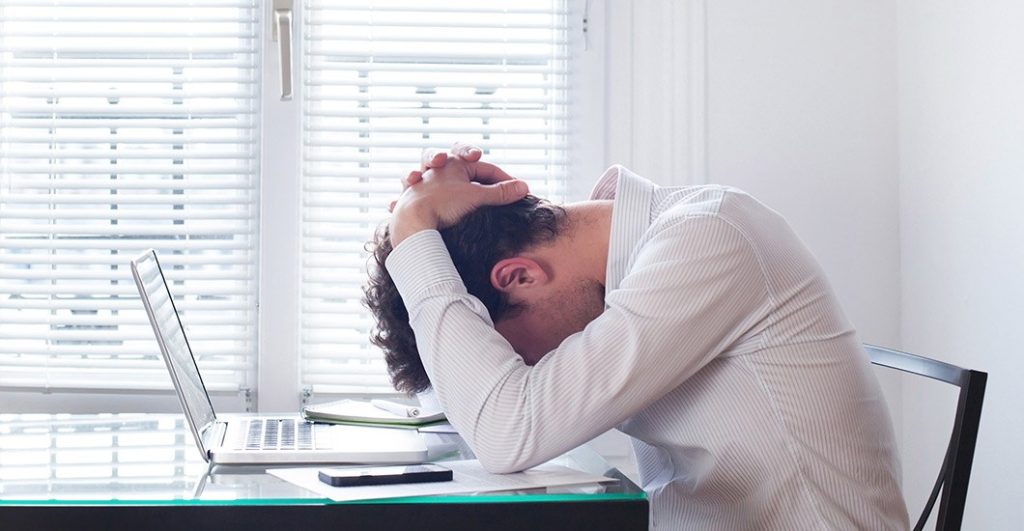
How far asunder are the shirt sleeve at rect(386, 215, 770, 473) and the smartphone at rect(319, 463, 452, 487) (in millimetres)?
71

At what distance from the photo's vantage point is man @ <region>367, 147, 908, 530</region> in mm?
1114

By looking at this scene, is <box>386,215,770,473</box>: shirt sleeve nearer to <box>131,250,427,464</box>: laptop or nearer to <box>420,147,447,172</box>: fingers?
<box>131,250,427,464</box>: laptop

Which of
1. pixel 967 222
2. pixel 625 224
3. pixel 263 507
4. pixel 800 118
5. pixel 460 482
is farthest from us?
pixel 800 118

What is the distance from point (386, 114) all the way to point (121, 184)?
60 centimetres

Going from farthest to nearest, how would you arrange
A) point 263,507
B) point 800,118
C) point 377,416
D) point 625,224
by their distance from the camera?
point 800,118 < point 377,416 < point 625,224 < point 263,507

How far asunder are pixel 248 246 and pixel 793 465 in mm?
1446

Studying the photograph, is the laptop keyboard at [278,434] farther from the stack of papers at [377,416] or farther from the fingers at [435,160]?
the fingers at [435,160]

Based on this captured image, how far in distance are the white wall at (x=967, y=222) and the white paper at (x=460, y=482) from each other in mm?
988

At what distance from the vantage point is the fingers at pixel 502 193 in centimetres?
139

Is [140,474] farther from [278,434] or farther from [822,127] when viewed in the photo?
[822,127]

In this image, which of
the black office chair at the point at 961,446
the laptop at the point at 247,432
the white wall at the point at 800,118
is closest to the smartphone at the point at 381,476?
the laptop at the point at 247,432

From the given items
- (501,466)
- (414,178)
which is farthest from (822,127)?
(501,466)

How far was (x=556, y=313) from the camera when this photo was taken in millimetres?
1354

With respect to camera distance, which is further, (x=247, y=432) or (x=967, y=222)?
(x=967, y=222)
